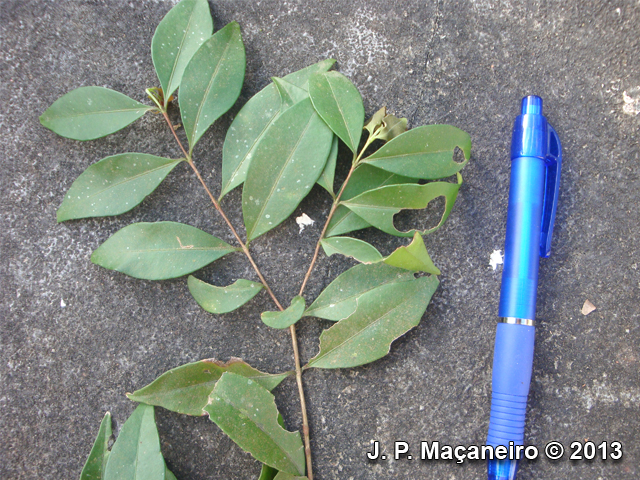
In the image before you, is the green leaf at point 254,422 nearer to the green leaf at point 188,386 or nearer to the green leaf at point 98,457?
the green leaf at point 188,386

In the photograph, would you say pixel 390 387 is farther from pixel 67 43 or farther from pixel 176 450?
pixel 67 43

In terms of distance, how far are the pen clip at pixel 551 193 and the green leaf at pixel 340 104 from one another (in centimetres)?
37

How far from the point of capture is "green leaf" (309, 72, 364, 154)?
0.83 m

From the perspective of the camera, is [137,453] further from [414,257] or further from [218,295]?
[414,257]

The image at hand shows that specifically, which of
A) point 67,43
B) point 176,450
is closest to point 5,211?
point 67,43

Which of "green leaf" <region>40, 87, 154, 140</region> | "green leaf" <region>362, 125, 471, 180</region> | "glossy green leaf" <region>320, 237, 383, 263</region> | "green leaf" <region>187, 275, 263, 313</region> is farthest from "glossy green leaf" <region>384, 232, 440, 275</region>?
"green leaf" <region>40, 87, 154, 140</region>

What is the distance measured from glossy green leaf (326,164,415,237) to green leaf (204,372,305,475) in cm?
32

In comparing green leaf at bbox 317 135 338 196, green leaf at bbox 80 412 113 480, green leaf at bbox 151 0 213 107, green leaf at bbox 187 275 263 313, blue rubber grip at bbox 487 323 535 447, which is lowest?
green leaf at bbox 80 412 113 480

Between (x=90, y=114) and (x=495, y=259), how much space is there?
827 millimetres

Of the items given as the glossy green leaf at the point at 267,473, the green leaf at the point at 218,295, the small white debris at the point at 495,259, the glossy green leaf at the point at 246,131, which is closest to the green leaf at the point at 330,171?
the glossy green leaf at the point at 246,131

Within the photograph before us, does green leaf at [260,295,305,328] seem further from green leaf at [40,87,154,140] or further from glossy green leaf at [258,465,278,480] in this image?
green leaf at [40,87,154,140]

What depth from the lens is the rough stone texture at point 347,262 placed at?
2.90 ft

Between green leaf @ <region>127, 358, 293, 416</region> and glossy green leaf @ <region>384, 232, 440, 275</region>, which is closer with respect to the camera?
glossy green leaf @ <region>384, 232, 440, 275</region>

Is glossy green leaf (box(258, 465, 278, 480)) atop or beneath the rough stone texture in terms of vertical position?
beneath
